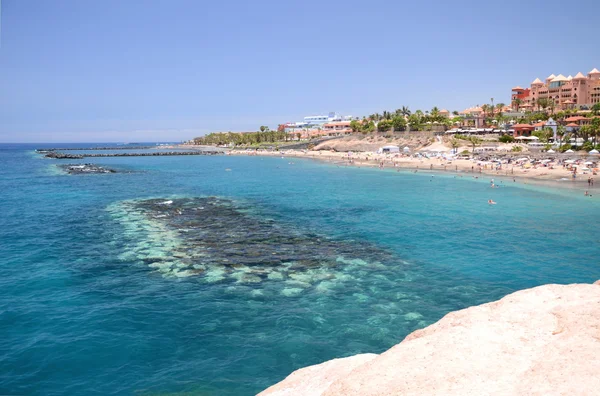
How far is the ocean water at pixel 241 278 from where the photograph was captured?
14.1m

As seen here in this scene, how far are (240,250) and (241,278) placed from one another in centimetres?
509

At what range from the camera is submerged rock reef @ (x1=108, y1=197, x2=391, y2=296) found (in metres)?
21.8

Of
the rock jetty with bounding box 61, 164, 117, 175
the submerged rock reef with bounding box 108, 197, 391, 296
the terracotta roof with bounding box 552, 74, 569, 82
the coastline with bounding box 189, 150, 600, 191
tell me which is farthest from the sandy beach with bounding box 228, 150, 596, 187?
the terracotta roof with bounding box 552, 74, 569, 82

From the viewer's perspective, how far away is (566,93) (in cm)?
13388

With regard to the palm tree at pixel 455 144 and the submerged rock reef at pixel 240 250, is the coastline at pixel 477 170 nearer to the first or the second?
the palm tree at pixel 455 144

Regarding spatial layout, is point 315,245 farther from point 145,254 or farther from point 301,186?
point 301,186

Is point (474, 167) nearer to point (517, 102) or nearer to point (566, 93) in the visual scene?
point (566, 93)

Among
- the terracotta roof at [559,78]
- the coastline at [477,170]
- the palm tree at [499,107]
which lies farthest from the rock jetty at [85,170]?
the terracotta roof at [559,78]

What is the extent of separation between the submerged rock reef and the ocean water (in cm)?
13

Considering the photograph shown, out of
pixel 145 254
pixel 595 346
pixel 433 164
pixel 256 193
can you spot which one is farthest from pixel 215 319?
pixel 433 164

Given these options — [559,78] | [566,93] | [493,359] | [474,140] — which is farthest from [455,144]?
[493,359]

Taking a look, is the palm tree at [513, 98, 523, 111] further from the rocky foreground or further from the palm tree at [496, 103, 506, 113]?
the rocky foreground

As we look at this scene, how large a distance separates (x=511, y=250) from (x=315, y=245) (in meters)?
12.6

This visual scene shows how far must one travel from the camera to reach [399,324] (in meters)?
16.3
